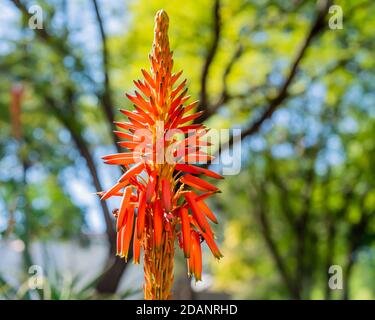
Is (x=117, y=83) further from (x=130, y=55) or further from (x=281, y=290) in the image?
(x=281, y=290)

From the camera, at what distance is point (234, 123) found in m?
15.5

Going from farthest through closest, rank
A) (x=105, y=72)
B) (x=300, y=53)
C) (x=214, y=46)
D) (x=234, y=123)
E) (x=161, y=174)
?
(x=234, y=123) < (x=214, y=46) < (x=105, y=72) < (x=300, y=53) < (x=161, y=174)

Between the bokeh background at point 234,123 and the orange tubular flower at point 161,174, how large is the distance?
9.89ft

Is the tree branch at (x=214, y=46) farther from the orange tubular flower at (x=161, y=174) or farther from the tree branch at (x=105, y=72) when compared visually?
the orange tubular flower at (x=161, y=174)

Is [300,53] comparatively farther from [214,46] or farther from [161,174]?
[161,174]

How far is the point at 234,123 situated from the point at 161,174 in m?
13.3

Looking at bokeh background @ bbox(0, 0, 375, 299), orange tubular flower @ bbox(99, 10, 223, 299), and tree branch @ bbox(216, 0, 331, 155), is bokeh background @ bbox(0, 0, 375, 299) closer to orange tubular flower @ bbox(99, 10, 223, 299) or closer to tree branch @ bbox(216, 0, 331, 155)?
tree branch @ bbox(216, 0, 331, 155)

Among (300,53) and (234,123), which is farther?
(234,123)

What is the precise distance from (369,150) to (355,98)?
161 centimetres

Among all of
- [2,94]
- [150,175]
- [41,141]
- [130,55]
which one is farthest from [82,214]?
[150,175]

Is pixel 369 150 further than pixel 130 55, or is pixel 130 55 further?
pixel 369 150

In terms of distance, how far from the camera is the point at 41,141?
16.2 meters

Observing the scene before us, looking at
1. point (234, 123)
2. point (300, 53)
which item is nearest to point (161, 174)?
point (300, 53)

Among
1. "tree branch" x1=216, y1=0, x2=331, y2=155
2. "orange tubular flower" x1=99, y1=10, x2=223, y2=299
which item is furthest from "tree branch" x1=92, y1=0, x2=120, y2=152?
"orange tubular flower" x1=99, y1=10, x2=223, y2=299
